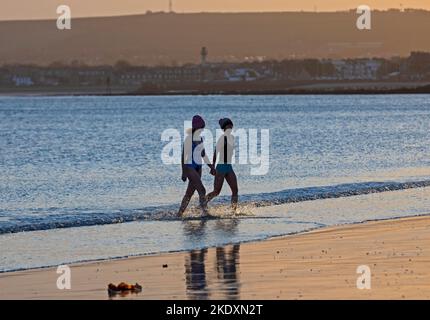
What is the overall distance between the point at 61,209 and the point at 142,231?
5.19 meters

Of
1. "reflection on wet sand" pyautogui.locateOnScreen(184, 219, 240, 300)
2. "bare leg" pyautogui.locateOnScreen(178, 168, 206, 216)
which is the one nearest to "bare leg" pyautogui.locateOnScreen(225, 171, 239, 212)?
"bare leg" pyautogui.locateOnScreen(178, 168, 206, 216)

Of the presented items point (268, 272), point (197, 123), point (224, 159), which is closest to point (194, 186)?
point (224, 159)

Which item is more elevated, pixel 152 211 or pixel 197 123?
pixel 197 123

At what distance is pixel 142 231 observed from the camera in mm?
19766

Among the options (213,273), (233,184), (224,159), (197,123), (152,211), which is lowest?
(152,211)

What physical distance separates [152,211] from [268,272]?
870 cm

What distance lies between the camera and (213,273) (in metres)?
14.6

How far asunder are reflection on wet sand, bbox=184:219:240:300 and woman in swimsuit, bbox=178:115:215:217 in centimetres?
374

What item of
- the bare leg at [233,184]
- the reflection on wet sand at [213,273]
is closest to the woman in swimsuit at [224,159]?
the bare leg at [233,184]

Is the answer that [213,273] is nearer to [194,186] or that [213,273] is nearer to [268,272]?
[268,272]

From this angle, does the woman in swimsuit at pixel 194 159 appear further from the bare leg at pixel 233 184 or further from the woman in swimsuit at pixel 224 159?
the bare leg at pixel 233 184

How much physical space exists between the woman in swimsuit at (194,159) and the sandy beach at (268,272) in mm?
3329
